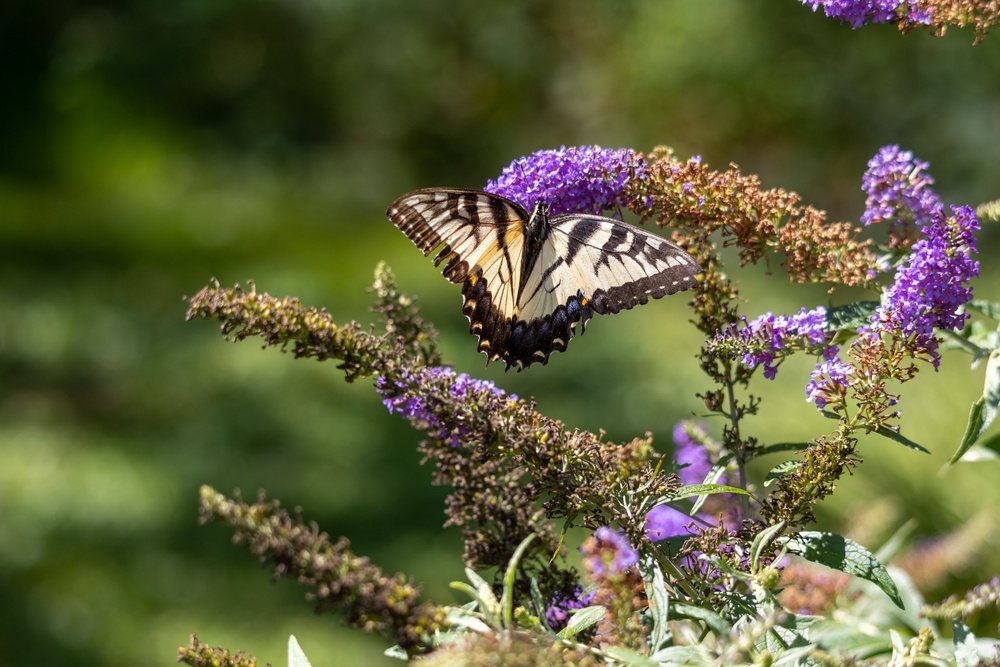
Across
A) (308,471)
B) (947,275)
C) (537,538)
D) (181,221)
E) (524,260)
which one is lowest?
(537,538)

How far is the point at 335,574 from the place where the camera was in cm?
113

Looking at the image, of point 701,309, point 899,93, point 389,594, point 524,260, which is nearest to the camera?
point 389,594

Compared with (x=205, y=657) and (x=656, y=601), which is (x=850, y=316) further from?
(x=205, y=657)

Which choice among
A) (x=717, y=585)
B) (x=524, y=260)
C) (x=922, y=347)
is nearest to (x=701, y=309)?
(x=922, y=347)

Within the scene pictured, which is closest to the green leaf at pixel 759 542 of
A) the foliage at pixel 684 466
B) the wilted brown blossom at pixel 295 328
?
the foliage at pixel 684 466

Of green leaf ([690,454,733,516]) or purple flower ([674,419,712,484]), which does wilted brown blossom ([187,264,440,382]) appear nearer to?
green leaf ([690,454,733,516])

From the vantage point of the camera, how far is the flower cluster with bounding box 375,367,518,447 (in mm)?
1264

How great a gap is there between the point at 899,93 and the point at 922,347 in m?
7.10

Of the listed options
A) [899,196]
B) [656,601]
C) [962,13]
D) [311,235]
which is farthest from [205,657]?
[311,235]

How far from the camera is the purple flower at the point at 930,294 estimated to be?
1245 mm

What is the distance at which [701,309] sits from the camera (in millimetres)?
1432

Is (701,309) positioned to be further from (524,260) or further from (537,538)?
(524,260)

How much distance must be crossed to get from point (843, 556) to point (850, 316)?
340 millimetres

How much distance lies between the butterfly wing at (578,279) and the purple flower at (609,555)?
72cm
